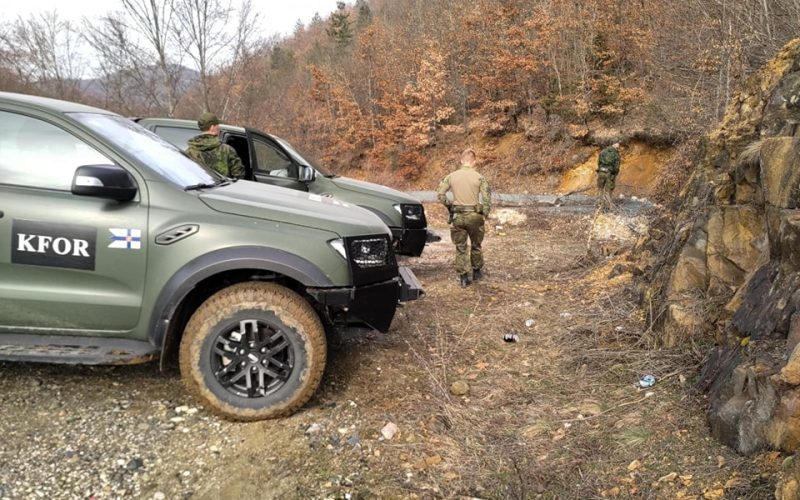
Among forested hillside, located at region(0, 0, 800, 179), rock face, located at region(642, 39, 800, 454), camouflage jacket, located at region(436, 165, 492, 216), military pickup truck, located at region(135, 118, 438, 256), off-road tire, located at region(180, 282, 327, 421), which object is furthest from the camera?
forested hillside, located at region(0, 0, 800, 179)

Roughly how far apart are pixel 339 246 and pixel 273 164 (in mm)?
3766

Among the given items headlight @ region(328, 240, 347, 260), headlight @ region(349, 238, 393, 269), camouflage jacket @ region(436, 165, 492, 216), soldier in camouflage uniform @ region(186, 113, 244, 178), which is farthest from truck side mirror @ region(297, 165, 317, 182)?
headlight @ region(328, 240, 347, 260)

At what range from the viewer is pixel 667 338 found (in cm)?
420

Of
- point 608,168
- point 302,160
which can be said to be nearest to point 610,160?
point 608,168

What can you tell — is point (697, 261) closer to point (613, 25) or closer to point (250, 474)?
point (250, 474)

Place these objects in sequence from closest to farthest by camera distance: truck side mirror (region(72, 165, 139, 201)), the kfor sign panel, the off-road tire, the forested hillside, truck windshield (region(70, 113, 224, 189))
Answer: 1. truck side mirror (region(72, 165, 139, 201))
2. the kfor sign panel
3. the off-road tire
4. truck windshield (region(70, 113, 224, 189))
5. the forested hillside

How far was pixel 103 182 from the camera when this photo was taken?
3.06 m

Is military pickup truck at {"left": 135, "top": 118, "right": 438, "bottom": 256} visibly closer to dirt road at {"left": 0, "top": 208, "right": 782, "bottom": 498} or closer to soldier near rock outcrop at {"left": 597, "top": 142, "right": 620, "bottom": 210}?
dirt road at {"left": 0, "top": 208, "right": 782, "bottom": 498}

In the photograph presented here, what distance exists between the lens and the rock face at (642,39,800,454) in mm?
2721

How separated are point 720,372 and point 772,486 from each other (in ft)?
3.45

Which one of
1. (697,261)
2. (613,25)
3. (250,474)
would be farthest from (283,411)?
(613,25)

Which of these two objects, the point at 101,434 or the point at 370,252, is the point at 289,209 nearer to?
the point at 370,252

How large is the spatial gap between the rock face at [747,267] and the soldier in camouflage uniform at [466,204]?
6.86 ft

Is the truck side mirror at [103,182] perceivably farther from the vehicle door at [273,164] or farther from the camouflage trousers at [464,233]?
the camouflage trousers at [464,233]
